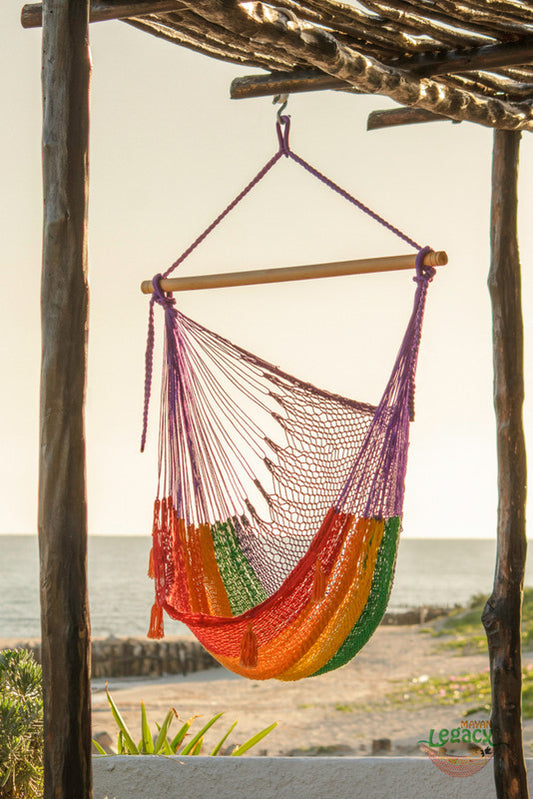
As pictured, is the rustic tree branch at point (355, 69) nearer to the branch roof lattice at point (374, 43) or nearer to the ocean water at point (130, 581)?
the branch roof lattice at point (374, 43)

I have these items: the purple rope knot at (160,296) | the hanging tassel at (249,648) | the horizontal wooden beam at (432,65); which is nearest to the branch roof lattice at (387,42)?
the horizontal wooden beam at (432,65)

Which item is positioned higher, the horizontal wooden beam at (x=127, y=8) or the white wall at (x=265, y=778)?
the horizontal wooden beam at (x=127, y=8)

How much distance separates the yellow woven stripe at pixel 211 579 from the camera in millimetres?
2338

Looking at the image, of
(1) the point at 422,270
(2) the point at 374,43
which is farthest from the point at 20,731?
(2) the point at 374,43

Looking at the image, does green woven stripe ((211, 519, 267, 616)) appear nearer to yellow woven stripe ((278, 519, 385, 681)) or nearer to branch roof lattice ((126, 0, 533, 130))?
yellow woven stripe ((278, 519, 385, 681))

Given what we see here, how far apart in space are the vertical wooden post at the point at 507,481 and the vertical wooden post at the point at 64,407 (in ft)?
3.51

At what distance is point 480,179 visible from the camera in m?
14.3

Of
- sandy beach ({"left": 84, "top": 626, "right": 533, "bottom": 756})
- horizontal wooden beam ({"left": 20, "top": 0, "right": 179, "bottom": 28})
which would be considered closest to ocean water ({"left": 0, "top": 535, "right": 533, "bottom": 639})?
sandy beach ({"left": 84, "top": 626, "right": 533, "bottom": 756})

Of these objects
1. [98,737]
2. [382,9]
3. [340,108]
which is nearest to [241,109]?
[340,108]

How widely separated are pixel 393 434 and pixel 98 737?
431 cm

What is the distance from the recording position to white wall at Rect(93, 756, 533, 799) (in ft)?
9.32

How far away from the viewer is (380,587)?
2107 mm

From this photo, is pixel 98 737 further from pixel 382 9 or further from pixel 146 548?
pixel 146 548

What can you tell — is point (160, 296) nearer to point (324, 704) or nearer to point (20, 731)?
point (20, 731)
